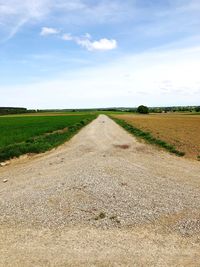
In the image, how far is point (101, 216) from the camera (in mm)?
10797

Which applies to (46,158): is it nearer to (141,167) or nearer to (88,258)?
(141,167)

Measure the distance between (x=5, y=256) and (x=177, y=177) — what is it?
381 inches

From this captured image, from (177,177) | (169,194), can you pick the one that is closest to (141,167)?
(177,177)

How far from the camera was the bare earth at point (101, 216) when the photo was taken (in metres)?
8.35

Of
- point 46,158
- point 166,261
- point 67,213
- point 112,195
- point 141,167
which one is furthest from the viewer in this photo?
point 46,158

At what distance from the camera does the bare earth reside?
27.4 feet

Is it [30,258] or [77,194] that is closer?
[30,258]

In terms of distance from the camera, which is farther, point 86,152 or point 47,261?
point 86,152

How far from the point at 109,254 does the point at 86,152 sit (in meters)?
15.9

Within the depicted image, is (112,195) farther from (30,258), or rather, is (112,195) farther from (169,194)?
(30,258)

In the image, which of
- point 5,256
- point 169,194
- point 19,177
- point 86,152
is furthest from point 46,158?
point 5,256

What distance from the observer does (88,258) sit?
26.8 ft

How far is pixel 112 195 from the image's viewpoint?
12.8 metres

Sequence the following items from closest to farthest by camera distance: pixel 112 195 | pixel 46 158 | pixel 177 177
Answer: pixel 112 195
pixel 177 177
pixel 46 158
